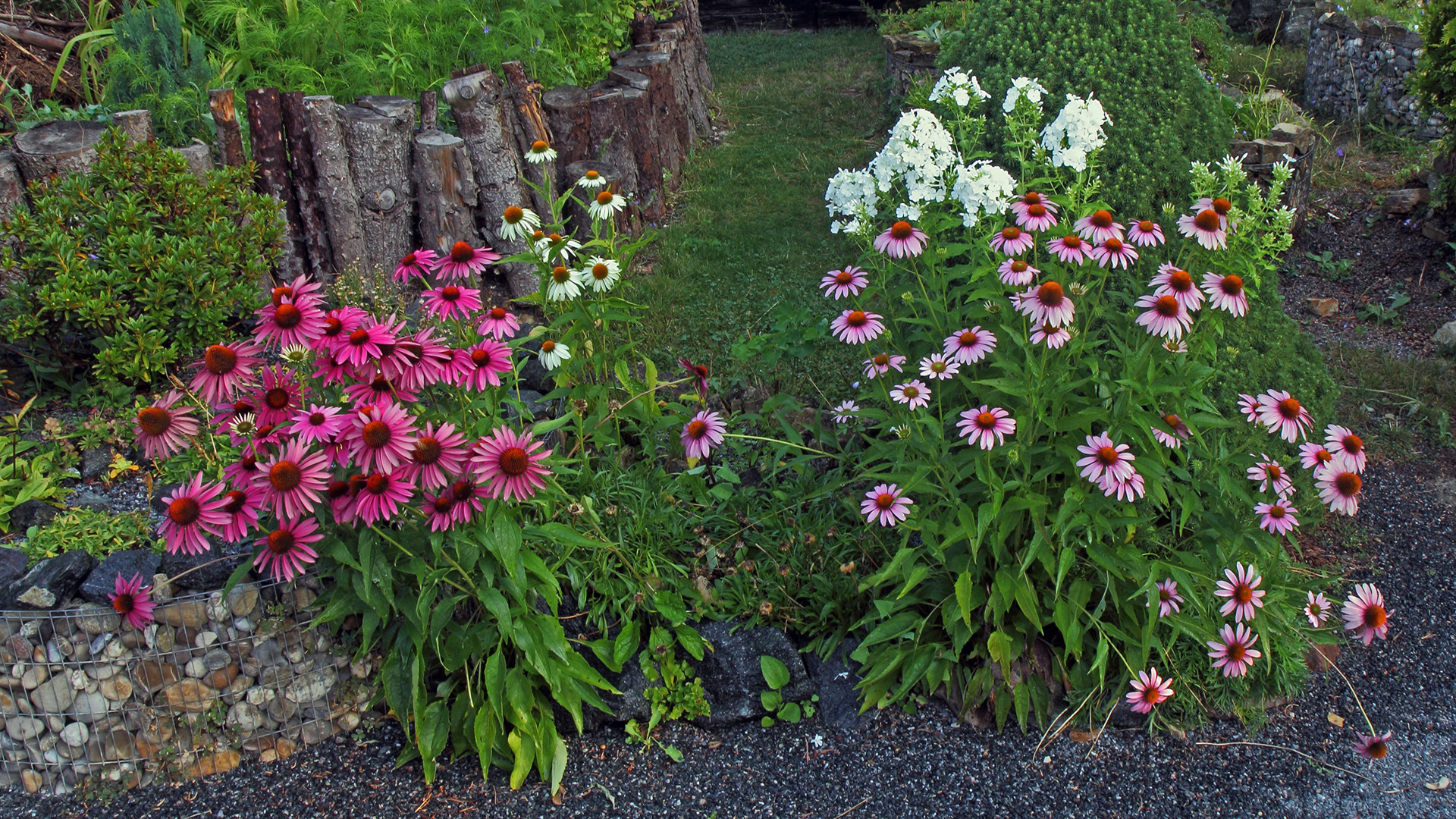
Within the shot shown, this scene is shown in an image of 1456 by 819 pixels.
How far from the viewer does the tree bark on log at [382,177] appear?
3.98m

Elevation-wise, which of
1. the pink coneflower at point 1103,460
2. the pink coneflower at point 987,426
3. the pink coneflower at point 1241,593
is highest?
the pink coneflower at point 987,426

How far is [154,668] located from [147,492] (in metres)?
0.94

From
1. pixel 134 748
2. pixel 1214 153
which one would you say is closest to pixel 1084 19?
pixel 1214 153

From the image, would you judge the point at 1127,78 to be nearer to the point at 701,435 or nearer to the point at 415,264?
the point at 701,435

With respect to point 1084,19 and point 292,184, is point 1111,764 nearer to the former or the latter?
point 1084,19

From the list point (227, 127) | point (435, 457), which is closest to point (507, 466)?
point (435, 457)

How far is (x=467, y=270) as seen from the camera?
7.89ft

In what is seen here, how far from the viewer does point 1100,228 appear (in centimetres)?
235

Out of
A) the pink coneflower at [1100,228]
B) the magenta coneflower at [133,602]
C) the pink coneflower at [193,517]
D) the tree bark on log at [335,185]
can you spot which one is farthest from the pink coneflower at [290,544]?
the tree bark on log at [335,185]

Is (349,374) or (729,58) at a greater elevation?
(349,374)

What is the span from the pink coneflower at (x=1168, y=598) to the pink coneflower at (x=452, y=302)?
1803 mm

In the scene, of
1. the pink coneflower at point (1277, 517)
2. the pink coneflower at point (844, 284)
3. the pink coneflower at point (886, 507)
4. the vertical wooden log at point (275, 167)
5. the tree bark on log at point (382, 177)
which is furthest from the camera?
the tree bark on log at point (382, 177)

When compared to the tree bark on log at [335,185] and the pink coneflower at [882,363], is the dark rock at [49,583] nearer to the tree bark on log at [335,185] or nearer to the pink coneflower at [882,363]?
the tree bark on log at [335,185]

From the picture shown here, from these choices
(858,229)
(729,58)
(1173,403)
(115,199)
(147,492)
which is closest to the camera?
(1173,403)
